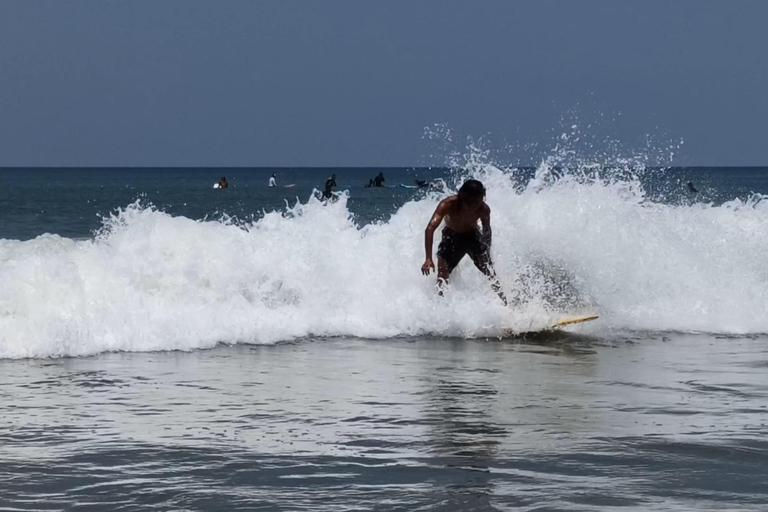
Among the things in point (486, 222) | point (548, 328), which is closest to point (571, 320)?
point (548, 328)

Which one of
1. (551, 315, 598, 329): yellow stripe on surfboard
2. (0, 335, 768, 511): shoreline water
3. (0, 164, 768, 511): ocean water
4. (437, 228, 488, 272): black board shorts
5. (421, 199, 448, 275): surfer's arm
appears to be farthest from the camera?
(437, 228, 488, 272): black board shorts

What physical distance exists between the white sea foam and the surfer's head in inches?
37.1

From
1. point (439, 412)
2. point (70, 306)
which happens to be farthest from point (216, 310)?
point (439, 412)

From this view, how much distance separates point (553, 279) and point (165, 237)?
4124 mm

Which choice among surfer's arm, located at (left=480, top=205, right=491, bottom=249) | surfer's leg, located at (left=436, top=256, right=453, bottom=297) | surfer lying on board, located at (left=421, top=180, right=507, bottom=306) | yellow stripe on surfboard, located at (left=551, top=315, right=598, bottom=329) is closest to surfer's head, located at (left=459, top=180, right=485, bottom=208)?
surfer lying on board, located at (left=421, top=180, right=507, bottom=306)

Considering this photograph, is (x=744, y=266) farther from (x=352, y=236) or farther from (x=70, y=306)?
(x=70, y=306)

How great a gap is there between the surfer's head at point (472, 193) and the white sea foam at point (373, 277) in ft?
3.09

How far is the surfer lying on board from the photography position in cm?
1190

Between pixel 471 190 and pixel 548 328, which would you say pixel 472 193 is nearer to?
pixel 471 190

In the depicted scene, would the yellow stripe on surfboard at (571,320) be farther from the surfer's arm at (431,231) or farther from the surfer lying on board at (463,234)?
the surfer's arm at (431,231)

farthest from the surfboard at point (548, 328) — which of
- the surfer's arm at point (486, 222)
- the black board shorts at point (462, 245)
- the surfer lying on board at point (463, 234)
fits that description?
the surfer's arm at point (486, 222)

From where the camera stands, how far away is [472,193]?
1184cm

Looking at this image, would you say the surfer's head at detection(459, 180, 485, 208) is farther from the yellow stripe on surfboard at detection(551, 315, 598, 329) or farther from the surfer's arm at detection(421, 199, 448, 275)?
the yellow stripe on surfboard at detection(551, 315, 598, 329)

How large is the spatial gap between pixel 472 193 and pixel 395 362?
2.55 metres
